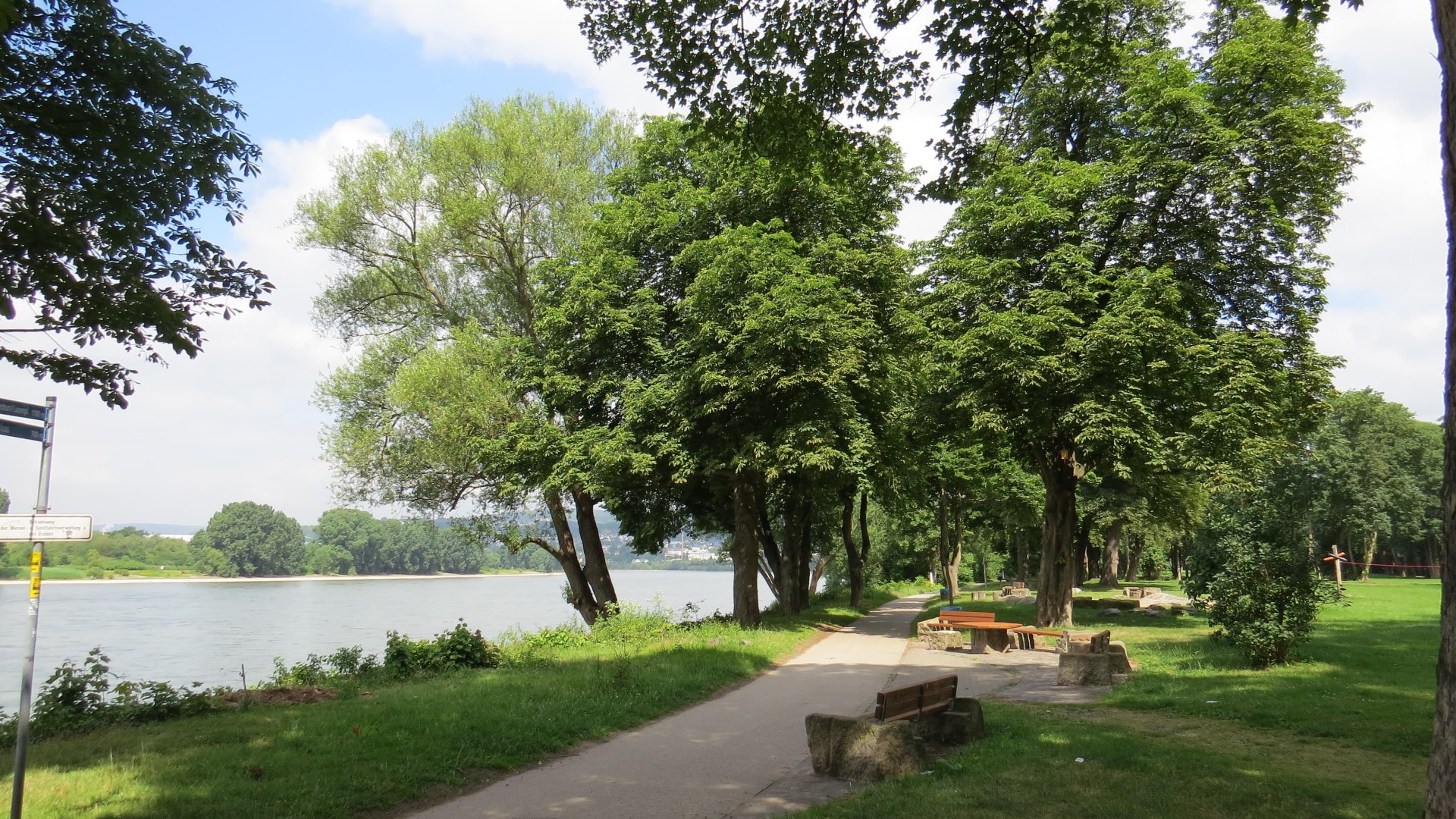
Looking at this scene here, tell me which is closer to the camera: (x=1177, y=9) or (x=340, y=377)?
(x=1177, y=9)

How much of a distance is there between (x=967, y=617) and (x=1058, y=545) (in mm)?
4132

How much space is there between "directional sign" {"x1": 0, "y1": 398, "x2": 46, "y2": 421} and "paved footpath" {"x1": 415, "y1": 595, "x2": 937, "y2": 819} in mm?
3837

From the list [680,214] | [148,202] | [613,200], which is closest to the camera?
[148,202]

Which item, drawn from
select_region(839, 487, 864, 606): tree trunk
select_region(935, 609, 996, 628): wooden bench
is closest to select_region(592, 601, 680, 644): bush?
select_region(935, 609, 996, 628): wooden bench

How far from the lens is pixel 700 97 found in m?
9.91

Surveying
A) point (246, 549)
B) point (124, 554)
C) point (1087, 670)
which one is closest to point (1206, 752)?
point (1087, 670)

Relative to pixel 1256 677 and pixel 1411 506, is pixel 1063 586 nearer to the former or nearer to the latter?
pixel 1256 677

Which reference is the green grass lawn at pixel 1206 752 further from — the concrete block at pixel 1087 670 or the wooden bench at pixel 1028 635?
the wooden bench at pixel 1028 635

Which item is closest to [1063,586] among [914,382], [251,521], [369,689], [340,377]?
[914,382]

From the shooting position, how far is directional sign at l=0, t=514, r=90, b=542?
5.39m

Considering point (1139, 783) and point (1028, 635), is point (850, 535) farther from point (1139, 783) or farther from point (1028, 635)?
point (1139, 783)

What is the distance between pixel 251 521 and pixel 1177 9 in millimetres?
80713

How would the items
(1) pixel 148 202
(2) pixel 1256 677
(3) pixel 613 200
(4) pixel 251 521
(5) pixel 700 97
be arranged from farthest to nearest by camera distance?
(4) pixel 251 521 → (3) pixel 613 200 → (2) pixel 1256 677 → (5) pixel 700 97 → (1) pixel 148 202

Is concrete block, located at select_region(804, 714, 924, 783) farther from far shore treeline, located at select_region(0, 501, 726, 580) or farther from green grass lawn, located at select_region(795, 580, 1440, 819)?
far shore treeline, located at select_region(0, 501, 726, 580)
